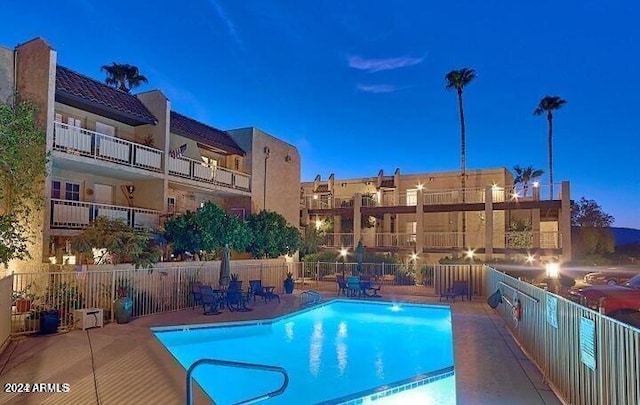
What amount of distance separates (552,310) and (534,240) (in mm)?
20371

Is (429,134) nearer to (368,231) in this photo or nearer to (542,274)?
(368,231)

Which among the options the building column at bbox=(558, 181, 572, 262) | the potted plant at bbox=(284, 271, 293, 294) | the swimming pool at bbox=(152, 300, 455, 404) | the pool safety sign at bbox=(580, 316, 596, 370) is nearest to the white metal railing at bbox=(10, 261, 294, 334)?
the swimming pool at bbox=(152, 300, 455, 404)

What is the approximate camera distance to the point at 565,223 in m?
24.6

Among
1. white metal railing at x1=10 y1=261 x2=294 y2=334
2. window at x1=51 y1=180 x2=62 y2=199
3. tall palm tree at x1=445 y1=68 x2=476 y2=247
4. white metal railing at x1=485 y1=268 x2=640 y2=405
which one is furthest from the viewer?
tall palm tree at x1=445 y1=68 x2=476 y2=247

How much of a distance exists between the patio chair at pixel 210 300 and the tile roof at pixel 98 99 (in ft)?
28.1

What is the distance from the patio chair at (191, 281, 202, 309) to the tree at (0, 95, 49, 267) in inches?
202

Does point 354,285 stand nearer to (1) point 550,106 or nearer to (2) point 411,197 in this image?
(2) point 411,197

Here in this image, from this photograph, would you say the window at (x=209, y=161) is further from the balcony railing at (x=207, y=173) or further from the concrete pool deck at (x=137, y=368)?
the concrete pool deck at (x=137, y=368)

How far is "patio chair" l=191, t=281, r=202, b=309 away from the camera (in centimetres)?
1496

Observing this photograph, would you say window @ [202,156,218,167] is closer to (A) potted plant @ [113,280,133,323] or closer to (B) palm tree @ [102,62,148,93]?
(A) potted plant @ [113,280,133,323]

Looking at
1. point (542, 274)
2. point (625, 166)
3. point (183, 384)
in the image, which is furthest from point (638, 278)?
point (625, 166)

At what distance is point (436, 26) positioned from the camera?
40188 mm

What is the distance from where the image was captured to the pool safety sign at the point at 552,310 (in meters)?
6.93

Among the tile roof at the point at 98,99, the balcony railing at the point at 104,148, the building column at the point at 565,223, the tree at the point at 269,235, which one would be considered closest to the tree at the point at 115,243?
the balcony railing at the point at 104,148
